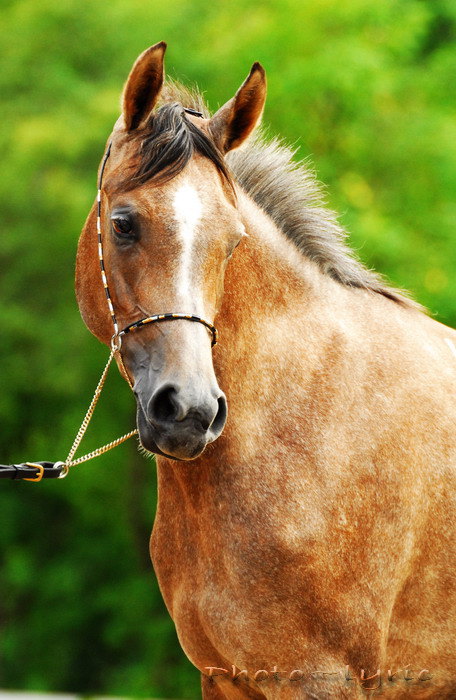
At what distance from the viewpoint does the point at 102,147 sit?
9.47m

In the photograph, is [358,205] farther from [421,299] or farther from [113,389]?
[113,389]

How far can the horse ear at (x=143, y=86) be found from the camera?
308 cm

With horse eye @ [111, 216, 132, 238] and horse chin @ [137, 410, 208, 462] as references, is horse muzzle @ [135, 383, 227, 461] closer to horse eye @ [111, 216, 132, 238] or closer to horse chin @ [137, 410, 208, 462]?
horse chin @ [137, 410, 208, 462]

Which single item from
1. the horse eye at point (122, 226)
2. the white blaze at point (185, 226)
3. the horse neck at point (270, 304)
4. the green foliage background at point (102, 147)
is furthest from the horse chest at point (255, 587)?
the green foliage background at point (102, 147)

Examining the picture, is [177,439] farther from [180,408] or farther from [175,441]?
[180,408]

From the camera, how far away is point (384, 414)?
11.2 ft

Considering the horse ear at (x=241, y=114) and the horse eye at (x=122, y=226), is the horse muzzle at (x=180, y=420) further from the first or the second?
the horse ear at (x=241, y=114)

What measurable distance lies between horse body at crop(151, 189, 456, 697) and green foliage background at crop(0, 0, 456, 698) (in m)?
5.42

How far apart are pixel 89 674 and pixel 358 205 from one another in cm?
677

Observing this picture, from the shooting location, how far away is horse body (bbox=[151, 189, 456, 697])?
3104mm

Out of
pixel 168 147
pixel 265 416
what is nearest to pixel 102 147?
pixel 168 147

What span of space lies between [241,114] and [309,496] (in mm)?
1469

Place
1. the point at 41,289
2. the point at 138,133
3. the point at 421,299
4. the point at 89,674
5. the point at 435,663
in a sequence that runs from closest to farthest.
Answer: the point at 138,133, the point at 435,663, the point at 421,299, the point at 41,289, the point at 89,674

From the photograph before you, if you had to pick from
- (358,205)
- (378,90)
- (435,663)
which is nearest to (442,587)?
(435,663)
